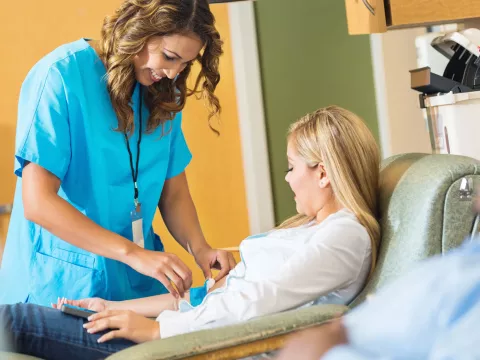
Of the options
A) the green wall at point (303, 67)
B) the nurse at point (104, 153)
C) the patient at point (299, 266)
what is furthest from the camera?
the green wall at point (303, 67)

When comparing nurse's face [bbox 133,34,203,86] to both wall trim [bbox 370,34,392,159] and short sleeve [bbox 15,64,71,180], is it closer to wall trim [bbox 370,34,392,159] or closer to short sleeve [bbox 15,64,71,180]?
short sleeve [bbox 15,64,71,180]

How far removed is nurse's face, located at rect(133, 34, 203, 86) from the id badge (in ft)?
1.15

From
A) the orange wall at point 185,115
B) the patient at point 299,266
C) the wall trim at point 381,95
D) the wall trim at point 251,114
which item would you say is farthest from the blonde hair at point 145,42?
the wall trim at point 381,95

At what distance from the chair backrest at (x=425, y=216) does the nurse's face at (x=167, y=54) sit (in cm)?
59

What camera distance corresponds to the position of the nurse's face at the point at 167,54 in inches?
68.1

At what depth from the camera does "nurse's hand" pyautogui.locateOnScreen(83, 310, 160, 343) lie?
150 cm

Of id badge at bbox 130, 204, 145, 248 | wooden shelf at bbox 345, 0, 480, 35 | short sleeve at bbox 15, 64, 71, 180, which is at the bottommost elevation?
id badge at bbox 130, 204, 145, 248

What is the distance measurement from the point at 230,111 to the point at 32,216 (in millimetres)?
1935

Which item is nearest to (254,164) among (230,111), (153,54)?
(230,111)

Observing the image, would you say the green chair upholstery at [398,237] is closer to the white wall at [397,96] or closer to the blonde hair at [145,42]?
the blonde hair at [145,42]

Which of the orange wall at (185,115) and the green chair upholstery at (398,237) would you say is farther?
the orange wall at (185,115)

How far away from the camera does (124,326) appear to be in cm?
150

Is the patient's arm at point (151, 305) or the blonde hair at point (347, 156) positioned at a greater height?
the blonde hair at point (347, 156)

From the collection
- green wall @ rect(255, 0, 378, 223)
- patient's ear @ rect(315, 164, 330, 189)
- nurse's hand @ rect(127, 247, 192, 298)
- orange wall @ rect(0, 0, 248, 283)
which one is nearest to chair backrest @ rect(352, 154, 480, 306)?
patient's ear @ rect(315, 164, 330, 189)
